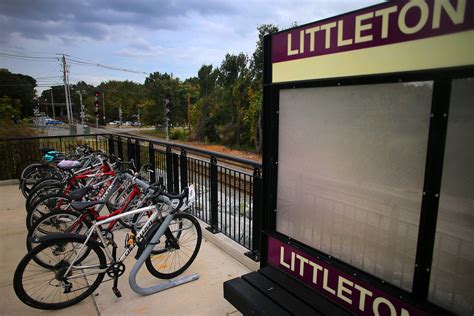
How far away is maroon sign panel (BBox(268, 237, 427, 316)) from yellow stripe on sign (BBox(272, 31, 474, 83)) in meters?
1.24

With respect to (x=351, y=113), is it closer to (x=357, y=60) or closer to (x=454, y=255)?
(x=357, y=60)

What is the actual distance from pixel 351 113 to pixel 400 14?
0.56 m

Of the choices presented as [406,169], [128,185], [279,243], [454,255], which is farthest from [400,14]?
[128,185]

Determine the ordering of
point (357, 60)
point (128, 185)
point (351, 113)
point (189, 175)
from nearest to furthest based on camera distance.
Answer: point (357, 60)
point (351, 113)
point (128, 185)
point (189, 175)

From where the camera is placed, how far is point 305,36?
2.01 meters

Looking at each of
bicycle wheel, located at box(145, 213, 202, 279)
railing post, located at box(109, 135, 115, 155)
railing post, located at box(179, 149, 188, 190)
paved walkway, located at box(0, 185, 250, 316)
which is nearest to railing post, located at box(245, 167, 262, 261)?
paved walkway, located at box(0, 185, 250, 316)

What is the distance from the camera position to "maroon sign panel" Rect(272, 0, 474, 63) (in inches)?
51.7

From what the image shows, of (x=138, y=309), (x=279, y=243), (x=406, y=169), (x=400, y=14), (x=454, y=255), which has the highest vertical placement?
(x=400, y=14)

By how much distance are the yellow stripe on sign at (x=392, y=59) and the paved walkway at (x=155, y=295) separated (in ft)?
6.86

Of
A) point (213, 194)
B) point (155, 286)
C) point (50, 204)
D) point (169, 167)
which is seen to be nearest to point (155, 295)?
point (155, 286)

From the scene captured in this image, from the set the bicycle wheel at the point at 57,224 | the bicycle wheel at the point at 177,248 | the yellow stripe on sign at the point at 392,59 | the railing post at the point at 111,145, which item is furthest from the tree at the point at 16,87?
the yellow stripe on sign at the point at 392,59

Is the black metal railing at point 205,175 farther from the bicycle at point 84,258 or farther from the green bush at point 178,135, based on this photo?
the green bush at point 178,135

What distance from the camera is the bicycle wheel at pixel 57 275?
2545 mm

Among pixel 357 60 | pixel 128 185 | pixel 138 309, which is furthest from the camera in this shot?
pixel 128 185
